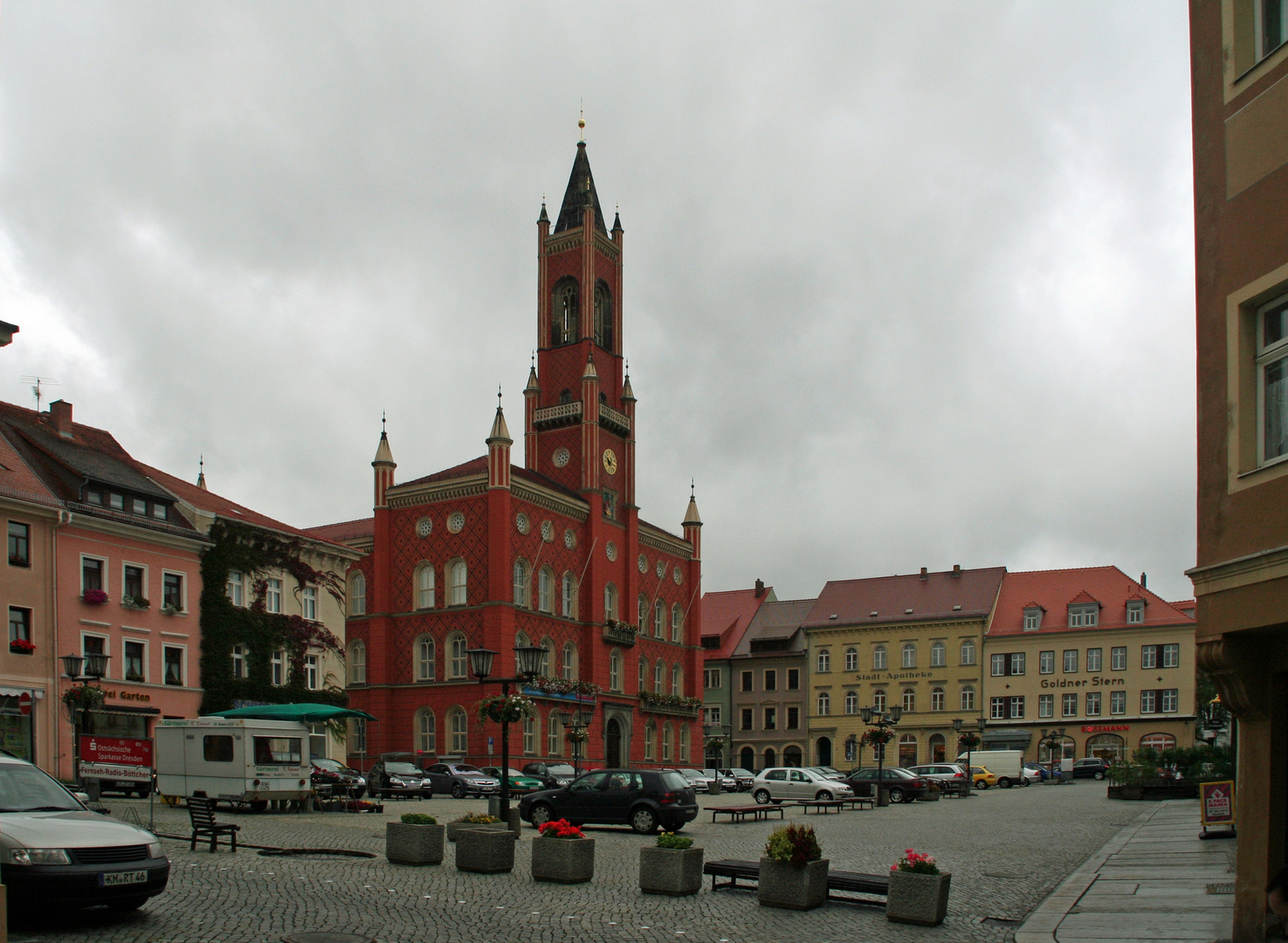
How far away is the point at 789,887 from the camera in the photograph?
14.3 meters

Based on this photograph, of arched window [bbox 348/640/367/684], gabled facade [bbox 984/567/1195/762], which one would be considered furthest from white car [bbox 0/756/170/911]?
gabled facade [bbox 984/567/1195/762]

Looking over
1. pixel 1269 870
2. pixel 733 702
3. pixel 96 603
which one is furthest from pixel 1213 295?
pixel 733 702

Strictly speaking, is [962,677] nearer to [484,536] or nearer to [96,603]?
[484,536]

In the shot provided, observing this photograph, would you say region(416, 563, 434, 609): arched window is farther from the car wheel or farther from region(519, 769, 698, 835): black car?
the car wheel

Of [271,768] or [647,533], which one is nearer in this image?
[271,768]

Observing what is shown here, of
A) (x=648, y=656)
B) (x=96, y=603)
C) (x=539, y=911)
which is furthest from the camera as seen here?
(x=648, y=656)

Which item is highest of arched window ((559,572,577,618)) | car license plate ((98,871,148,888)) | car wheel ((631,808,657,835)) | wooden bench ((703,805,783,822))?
arched window ((559,572,577,618))

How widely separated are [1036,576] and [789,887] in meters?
67.9

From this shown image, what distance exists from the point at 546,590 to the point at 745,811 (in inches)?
1306

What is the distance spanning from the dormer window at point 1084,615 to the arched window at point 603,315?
1260 inches

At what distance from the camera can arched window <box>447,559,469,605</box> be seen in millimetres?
58656

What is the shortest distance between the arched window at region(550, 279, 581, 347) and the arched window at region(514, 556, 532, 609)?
633 inches

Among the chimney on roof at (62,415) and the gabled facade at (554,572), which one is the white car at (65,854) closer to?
the chimney on roof at (62,415)

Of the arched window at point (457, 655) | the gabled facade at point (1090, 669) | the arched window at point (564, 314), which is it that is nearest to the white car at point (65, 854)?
the arched window at point (457, 655)
